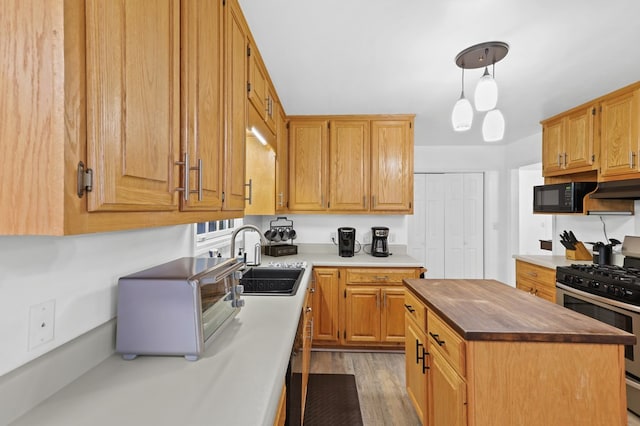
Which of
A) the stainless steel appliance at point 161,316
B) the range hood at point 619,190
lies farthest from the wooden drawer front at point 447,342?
the range hood at point 619,190

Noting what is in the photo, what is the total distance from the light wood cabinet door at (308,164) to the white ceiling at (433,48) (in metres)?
0.33

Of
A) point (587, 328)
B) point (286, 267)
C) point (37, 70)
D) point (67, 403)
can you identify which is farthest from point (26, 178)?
point (286, 267)

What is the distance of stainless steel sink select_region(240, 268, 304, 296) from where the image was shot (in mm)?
2156

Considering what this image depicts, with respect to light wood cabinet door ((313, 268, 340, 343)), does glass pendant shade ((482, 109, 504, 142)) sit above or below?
Answer: above

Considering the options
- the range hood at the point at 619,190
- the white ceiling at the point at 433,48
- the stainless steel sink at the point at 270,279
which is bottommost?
the stainless steel sink at the point at 270,279

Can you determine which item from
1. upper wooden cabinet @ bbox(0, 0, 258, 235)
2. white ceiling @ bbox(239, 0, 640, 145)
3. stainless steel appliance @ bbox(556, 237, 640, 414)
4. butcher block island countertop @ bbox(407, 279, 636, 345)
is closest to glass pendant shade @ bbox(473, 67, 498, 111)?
white ceiling @ bbox(239, 0, 640, 145)

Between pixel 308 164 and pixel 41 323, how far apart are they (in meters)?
2.65

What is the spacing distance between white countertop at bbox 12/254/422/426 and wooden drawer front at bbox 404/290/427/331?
2.89ft

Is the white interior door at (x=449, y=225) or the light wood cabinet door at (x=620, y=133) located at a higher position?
the light wood cabinet door at (x=620, y=133)

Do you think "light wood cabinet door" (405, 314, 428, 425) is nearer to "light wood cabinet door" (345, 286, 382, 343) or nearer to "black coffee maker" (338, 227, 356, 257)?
"light wood cabinet door" (345, 286, 382, 343)

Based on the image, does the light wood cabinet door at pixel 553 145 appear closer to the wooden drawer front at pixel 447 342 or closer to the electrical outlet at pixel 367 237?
the electrical outlet at pixel 367 237

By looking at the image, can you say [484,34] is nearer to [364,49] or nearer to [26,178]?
[364,49]

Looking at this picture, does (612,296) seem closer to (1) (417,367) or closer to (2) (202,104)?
(1) (417,367)

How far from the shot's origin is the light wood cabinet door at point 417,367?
65.8 inches
